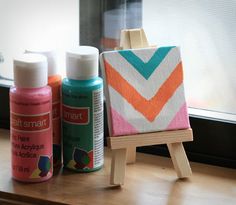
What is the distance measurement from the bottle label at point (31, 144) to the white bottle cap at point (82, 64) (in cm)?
6

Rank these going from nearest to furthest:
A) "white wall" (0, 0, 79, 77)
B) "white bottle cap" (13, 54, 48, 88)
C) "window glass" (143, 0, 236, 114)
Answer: "white bottle cap" (13, 54, 48, 88) → "window glass" (143, 0, 236, 114) → "white wall" (0, 0, 79, 77)

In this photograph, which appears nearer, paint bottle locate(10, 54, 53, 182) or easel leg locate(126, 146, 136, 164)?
paint bottle locate(10, 54, 53, 182)

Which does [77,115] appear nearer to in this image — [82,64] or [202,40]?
[82,64]

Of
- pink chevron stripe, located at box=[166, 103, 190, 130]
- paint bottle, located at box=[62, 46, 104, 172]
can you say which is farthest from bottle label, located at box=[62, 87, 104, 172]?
pink chevron stripe, located at box=[166, 103, 190, 130]

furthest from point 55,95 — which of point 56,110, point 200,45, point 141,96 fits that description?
point 200,45

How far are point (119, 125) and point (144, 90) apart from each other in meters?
0.07

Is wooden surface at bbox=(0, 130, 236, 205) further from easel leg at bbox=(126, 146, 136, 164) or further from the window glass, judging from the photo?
the window glass

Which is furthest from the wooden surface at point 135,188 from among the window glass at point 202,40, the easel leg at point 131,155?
the window glass at point 202,40

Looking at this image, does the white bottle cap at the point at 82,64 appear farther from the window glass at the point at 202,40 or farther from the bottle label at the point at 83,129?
the window glass at the point at 202,40

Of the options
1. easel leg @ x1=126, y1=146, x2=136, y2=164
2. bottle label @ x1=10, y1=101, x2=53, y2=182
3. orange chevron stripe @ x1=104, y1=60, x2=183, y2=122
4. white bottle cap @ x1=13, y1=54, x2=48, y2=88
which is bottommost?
easel leg @ x1=126, y1=146, x2=136, y2=164

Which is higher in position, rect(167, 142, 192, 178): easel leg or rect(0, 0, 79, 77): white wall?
rect(0, 0, 79, 77): white wall

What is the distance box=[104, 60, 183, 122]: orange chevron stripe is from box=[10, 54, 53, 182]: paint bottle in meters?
0.10

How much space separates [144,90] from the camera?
34.0 inches

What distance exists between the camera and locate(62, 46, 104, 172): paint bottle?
0.86m
